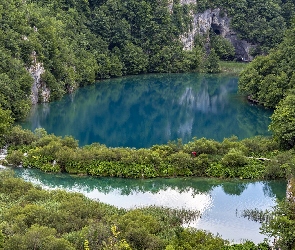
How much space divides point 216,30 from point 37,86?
147 feet

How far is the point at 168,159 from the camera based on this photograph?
99.6 ft

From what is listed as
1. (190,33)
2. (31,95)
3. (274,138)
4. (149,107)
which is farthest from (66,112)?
(190,33)

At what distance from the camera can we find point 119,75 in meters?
69.7

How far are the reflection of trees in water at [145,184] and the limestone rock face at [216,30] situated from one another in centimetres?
5469

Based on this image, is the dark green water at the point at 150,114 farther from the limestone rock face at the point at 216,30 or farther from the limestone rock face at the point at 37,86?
the limestone rock face at the point at 216,30

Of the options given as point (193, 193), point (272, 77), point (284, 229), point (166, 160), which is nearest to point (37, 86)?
point (272, 77)

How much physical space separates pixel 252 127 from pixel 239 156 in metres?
14.0

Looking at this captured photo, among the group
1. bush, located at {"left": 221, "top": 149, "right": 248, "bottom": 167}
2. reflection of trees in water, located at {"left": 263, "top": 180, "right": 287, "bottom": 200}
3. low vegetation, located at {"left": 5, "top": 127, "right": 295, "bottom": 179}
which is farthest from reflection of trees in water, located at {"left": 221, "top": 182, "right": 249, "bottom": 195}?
bush, located at {"left": 221, "top": 149, "right": 248, "bottom": 167}

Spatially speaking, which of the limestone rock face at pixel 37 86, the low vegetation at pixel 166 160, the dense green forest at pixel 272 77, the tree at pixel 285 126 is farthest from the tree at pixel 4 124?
the dense green forest at pixel 272 77

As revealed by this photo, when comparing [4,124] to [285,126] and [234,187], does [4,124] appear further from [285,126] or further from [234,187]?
[285,126]

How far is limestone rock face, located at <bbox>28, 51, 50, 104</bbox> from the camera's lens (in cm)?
4944

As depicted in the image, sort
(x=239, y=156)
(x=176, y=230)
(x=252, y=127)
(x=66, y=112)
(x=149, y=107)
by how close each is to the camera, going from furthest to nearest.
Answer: (x=149, y=107)
(x=66, y=112)
(x=252, y=127)
(x=239, y=156)
(x=176, y=230)

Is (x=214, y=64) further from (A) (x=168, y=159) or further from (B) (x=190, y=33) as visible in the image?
(A) (x=168, y=159)

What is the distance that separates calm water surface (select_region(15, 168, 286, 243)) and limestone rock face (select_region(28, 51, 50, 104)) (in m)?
20.4
